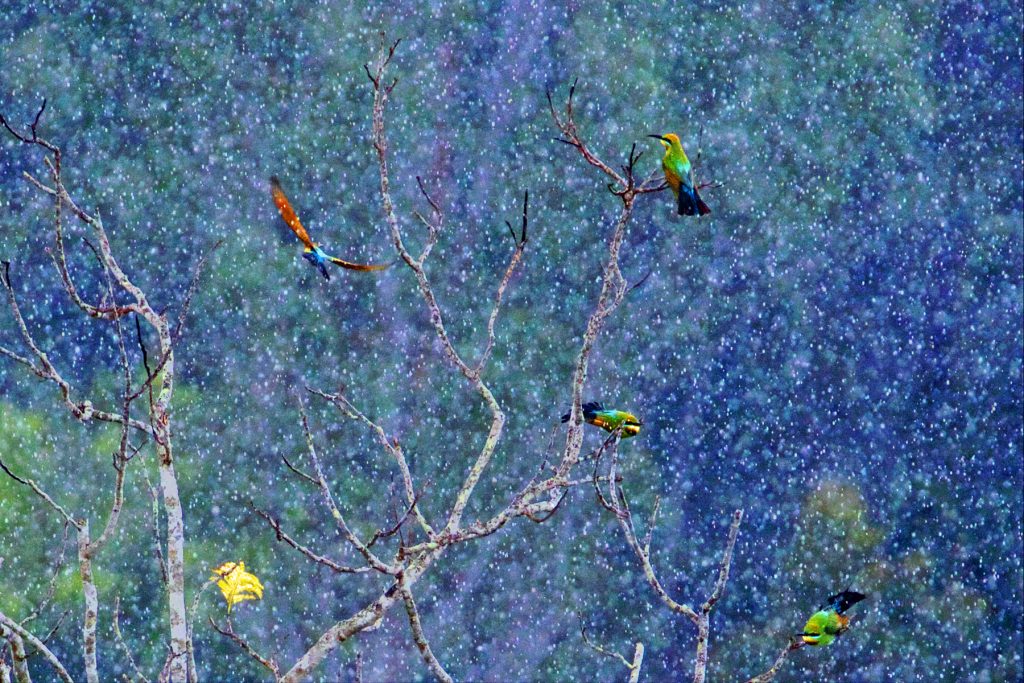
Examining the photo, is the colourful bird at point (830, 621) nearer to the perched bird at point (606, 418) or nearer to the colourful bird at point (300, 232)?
the perched bird at point (606, 418)

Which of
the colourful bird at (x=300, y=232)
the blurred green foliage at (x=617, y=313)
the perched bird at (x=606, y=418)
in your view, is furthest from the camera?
the blurred green foliage at (x=617, y=313)

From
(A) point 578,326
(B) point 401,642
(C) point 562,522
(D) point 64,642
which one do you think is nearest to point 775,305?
(A) point 578,326

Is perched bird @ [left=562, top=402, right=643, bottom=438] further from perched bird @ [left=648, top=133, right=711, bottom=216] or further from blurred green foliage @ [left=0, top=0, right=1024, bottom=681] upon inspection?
blurred green foliage @ [left=0, top=0, right=1024, bottom=681]

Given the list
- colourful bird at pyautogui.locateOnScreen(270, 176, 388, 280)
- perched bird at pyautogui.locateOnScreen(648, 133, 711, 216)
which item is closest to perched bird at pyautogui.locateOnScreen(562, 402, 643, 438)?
perched bird at pyautogui.locateOnScreen(648, 133, 711, 216)

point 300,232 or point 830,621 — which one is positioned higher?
point 300,232

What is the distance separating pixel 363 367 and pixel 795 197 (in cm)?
253

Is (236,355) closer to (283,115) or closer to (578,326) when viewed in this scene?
(283,115)

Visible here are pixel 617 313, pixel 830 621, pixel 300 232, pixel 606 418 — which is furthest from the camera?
pixel 617 313

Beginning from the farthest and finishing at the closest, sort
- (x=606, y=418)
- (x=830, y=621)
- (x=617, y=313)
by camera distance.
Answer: (x=617, y=313)
(x=606, y=418)
(x=830, y=621)

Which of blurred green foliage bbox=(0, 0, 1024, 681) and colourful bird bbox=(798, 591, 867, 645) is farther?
blurred green foliage bbox=(0, 0, 1024, 681)

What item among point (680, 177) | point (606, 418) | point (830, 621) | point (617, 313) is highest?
point (617, 313)

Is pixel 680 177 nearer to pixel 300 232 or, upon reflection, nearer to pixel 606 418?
pixel 606 418

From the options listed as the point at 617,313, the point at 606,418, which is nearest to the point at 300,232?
the point at 606,418

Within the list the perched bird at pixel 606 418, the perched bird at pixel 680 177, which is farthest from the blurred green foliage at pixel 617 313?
the perched bird at pixel 680 177
